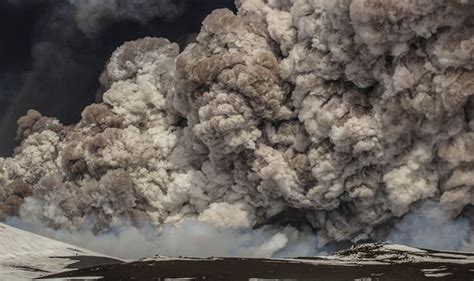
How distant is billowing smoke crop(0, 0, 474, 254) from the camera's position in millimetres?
45750

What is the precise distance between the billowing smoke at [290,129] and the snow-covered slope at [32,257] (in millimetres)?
20653

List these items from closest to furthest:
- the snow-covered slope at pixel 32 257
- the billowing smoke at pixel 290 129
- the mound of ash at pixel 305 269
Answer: the mound of ash at pixel 305 269
the snow-covered slope at pixel 32 257
the billowing smoke at pixel 290 129

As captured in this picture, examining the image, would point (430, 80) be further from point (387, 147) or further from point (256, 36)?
point (256, 36)

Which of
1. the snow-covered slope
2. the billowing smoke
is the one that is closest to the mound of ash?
the snow-covered slope

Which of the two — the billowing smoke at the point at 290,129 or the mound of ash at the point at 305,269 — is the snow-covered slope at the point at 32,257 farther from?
the billowing smoke at the point at 290,129

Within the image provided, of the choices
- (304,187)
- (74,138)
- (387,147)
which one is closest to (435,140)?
(387,147)

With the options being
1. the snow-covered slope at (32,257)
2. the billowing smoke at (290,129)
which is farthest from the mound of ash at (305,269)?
the billowing smoke at (290,129)

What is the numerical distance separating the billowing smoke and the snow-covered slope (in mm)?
20653

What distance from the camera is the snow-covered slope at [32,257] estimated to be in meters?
27.5

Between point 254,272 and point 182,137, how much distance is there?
37.4 m

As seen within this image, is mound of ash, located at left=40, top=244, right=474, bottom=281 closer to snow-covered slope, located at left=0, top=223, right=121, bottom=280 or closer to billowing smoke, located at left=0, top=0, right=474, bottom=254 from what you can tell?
snow-covered slope, located at left=0, top=223, right=121, bottom=280

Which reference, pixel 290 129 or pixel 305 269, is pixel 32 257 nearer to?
pixel 305 269

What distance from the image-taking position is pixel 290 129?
180 ft

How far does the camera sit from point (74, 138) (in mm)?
67812
